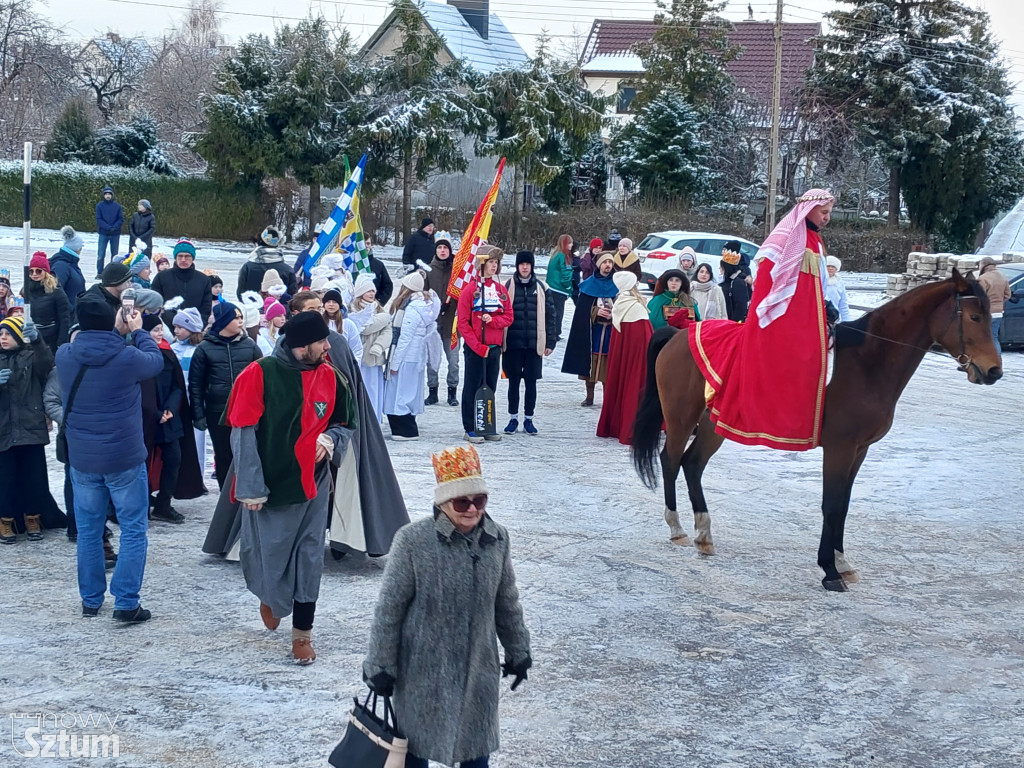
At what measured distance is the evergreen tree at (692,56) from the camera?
4059 centimetres

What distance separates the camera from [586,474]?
9.98 meters

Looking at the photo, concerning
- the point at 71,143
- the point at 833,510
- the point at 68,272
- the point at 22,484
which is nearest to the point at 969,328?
the point at 833,510

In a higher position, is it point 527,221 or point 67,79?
point 67,79

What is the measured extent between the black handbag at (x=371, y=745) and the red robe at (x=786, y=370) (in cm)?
424

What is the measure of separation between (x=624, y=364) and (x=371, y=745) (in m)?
8.19

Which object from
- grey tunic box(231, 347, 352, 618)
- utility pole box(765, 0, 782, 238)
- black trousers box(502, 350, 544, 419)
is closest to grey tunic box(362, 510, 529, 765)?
grey tunic box(231, 347, 352, 618)

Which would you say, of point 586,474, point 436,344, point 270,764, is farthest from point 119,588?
point 436,344

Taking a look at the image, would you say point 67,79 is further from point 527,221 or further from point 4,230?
point 527,221

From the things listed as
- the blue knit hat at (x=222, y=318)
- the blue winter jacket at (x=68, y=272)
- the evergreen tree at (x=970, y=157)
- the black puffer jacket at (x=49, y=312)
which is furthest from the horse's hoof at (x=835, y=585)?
the evergreen tree at (x=970, y=157)

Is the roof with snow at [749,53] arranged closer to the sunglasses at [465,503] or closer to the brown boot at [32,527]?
the brown boot at [32,527]

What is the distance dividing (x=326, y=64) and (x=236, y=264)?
7.62 m

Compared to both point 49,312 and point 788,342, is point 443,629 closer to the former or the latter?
point 788,342

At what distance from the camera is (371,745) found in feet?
12.2

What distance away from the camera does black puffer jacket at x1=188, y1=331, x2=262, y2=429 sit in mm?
7758
